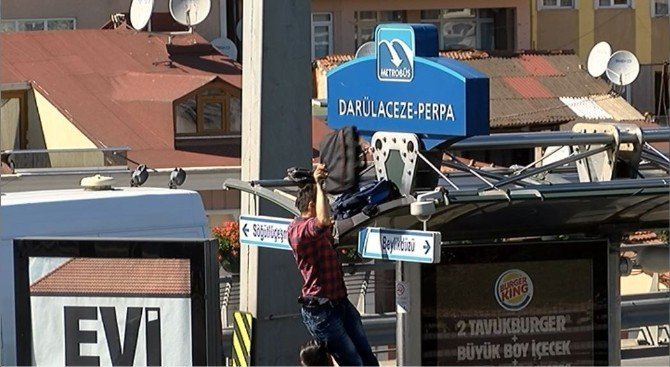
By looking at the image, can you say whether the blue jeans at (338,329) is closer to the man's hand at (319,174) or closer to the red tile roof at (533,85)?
the man's hand at (319,174)

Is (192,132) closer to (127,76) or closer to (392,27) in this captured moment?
(127,76)

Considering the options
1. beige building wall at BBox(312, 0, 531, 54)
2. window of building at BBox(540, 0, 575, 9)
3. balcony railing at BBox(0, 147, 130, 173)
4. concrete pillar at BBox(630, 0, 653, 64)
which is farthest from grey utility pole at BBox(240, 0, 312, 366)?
concrete pillar at BBox(630, 0, 653, 64)

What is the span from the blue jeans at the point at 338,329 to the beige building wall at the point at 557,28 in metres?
37.5

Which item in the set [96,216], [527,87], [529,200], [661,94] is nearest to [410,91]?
[529,200]

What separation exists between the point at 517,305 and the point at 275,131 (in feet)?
7.44

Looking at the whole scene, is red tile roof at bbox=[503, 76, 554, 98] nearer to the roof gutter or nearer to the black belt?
the roof gutter

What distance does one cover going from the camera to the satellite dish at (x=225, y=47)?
125 feet

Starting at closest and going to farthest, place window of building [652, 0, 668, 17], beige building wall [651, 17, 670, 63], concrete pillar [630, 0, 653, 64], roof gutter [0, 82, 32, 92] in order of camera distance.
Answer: roof gutter [0, 82, 32, 92], beige building wall [651, 17, 670, 63], concrete pillar [630, 0, 653, 64], window of building [652, 0, 668, 17]

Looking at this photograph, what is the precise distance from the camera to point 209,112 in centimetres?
3441

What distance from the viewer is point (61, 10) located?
40125 mm

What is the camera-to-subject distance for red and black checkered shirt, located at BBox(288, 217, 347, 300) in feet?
31.1

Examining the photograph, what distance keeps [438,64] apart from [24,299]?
2.67 meters

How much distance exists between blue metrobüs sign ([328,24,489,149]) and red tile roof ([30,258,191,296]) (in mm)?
1485

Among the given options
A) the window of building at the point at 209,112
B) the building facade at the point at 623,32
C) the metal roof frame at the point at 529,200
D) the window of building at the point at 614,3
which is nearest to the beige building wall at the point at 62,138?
the window of building at the point at 209,112
